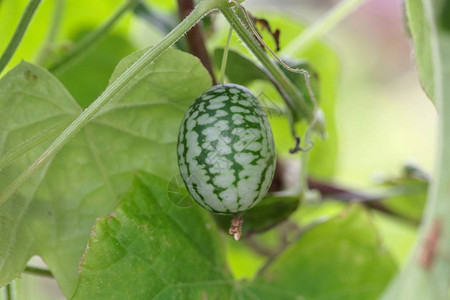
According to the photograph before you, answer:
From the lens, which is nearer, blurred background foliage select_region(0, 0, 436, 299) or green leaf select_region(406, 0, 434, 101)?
green leaf select_region(406, 0, 434, 101)

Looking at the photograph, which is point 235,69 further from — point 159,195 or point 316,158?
point 316,158

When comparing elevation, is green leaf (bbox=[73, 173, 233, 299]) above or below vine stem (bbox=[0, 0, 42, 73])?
below

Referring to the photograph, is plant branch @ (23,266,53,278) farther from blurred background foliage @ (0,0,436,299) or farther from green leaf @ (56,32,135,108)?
green leaf @ (56,32,135,108)

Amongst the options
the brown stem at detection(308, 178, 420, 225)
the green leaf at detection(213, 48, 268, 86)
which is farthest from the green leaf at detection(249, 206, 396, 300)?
the green leaf at detection(213, 48, 268, 86)

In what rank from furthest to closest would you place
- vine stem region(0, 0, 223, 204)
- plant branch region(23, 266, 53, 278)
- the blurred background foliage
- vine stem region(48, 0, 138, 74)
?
1. the blurred background foliage
2. vine stem region(48, 0, 138, 74)
3. plant branch region(23, 266, 53, 278)
4. vine stem region(0, 0, 223, 204)

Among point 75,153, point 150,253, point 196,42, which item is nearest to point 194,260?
point 150,253

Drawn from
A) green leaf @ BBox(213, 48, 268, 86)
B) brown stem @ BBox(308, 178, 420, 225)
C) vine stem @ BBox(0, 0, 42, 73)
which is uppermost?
vine stem @ BBox(0, 0, 42, 73)

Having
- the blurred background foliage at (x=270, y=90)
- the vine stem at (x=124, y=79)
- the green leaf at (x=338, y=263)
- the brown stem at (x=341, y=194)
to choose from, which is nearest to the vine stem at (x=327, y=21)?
the blurred background foliage at (x=270, y=90)
